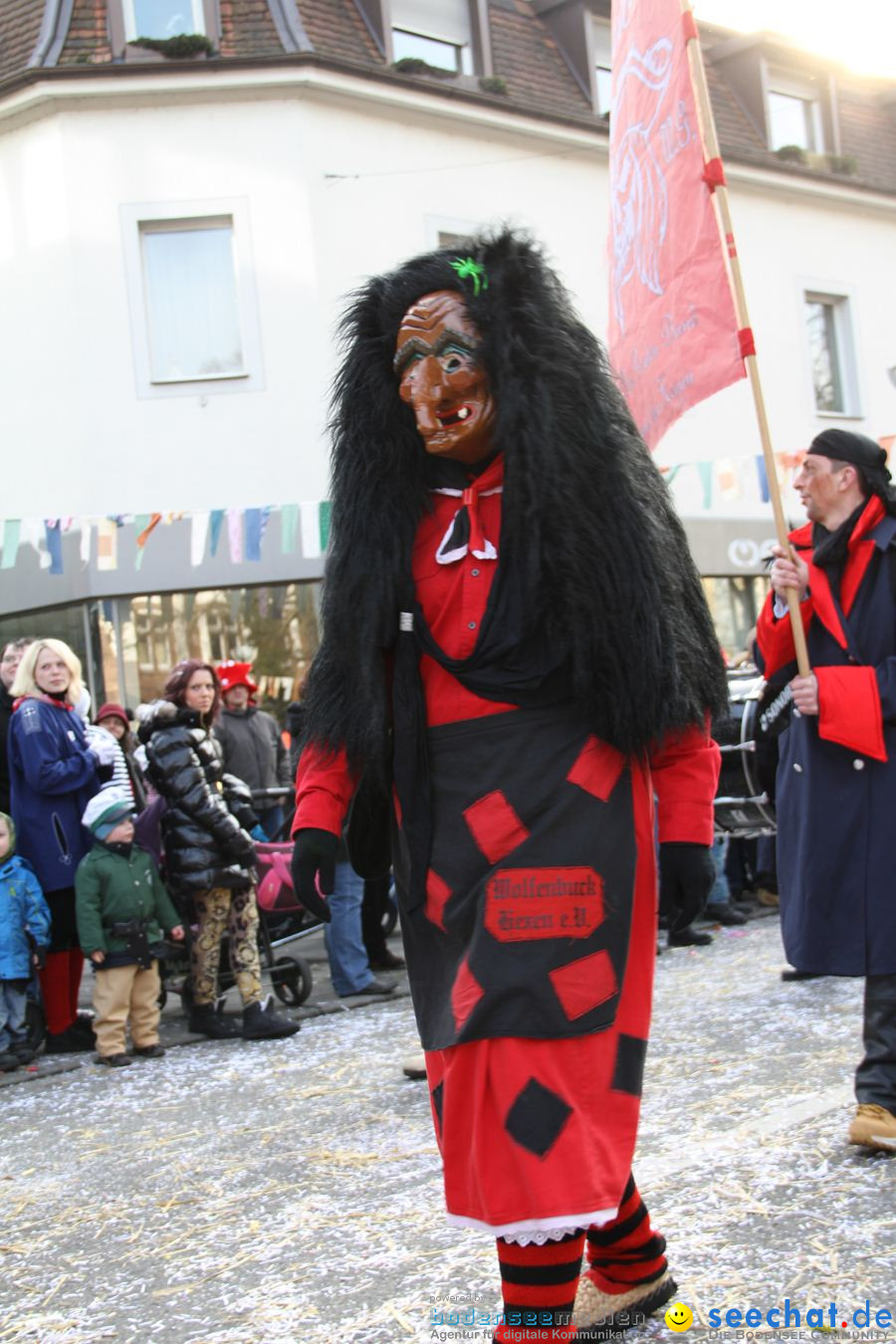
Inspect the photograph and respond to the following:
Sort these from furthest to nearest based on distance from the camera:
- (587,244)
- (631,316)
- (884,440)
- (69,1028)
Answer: (587,244) → (884,440) → (69,1028) → (631,316)

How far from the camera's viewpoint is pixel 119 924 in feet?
21.3

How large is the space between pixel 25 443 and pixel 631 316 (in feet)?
34.9

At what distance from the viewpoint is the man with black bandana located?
4.05 metres

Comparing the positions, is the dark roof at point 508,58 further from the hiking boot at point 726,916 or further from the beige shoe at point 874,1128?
the beige shoe at point 874,1128

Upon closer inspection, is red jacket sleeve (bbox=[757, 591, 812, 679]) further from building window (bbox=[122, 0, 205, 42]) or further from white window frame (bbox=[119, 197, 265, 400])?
building window (bbox=[122, 0, 205, 42])

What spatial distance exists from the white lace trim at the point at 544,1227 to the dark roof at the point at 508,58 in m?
13.7

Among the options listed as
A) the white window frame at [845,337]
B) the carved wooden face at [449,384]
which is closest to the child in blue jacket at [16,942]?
the carved wooden face at [449,384]

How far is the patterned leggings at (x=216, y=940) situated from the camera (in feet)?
22.4

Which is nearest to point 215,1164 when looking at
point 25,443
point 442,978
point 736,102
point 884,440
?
point 442,978

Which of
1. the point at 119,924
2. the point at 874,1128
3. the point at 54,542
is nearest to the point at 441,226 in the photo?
the point at 54,542

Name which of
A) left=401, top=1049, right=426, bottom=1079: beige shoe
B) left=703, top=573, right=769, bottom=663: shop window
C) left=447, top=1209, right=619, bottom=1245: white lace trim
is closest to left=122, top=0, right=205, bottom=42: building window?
left=703, top=573, right=769, bottom=663: shop window

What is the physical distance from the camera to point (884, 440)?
1257 cm

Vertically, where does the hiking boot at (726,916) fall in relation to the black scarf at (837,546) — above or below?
below

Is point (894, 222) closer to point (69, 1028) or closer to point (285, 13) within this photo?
point (285, 13)
